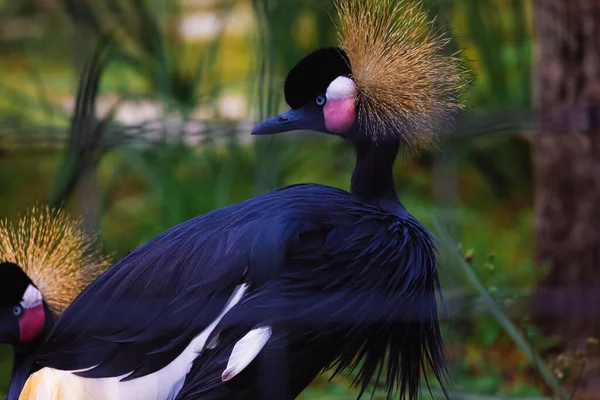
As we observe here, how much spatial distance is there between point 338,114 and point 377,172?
12 cm

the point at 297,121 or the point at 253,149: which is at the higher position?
the point at 297,121

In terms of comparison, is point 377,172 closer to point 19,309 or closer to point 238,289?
point 238,289

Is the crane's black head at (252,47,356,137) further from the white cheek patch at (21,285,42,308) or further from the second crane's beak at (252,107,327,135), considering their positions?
the white cheek patch at (21,285,42,308)

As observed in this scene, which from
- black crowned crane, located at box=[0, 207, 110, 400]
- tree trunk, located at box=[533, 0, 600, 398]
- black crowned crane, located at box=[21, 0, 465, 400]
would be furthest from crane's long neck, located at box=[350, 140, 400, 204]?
tree trunk, located at box=[533, 0, 600, 398]

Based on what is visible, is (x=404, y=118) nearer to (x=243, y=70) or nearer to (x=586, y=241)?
(x=586, y=241)

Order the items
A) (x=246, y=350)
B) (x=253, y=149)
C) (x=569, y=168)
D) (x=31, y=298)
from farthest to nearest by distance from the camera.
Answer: (x=253, y=149), (x=569, y=168), (x=31, y=298), (x=246, y=350)

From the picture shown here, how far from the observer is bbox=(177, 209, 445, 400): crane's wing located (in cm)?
138

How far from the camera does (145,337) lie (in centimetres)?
142

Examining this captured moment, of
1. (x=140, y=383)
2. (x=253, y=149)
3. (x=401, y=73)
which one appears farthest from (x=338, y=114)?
(x=253, y=149)

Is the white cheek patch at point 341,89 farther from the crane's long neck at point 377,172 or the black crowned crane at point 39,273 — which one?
the black crowned crane at point 39,273

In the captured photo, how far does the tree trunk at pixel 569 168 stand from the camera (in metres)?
2.48

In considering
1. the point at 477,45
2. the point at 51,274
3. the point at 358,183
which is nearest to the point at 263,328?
the point at 358,183

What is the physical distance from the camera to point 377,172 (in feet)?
5.26

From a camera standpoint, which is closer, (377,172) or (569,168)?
(377,172)
